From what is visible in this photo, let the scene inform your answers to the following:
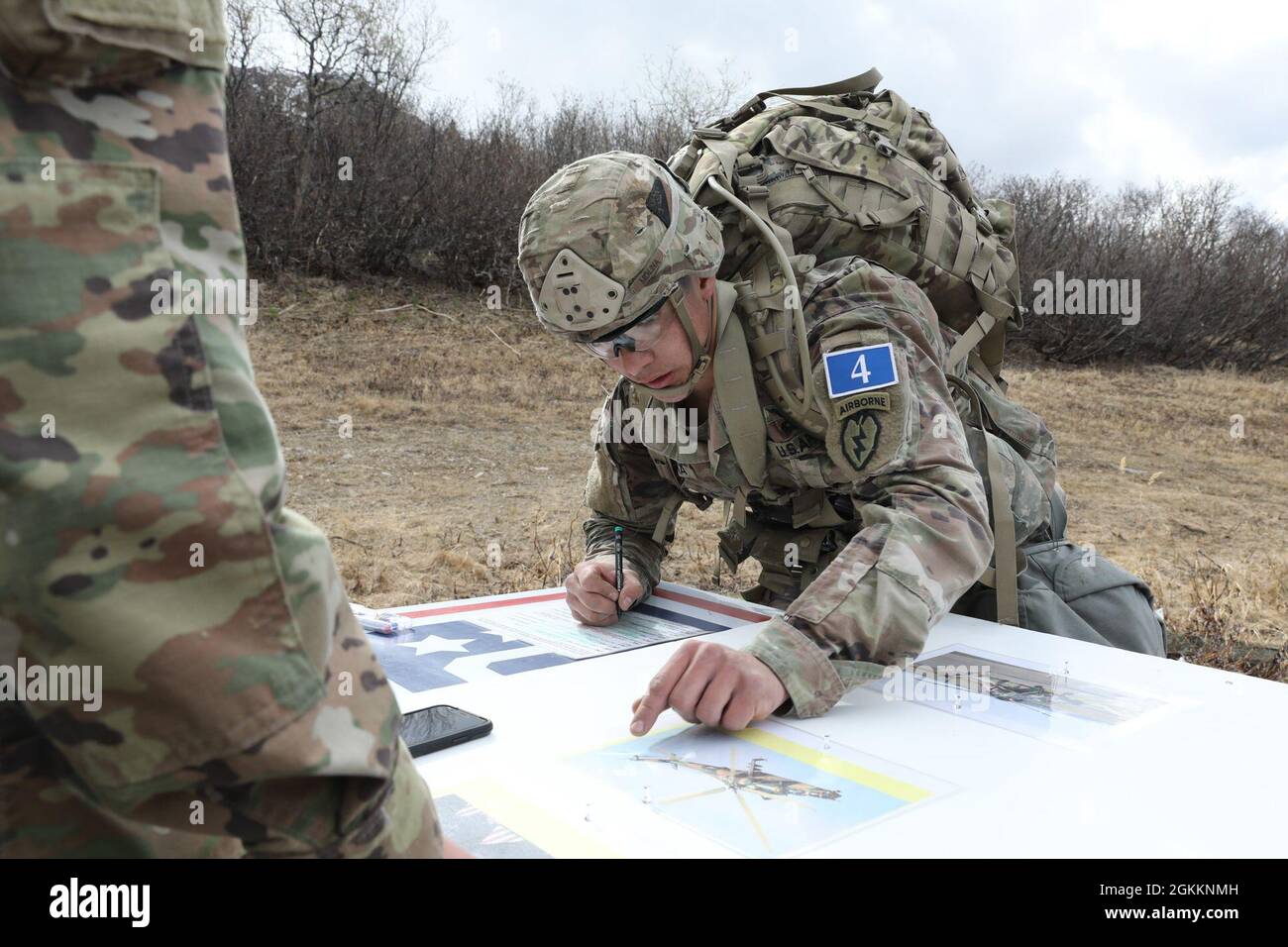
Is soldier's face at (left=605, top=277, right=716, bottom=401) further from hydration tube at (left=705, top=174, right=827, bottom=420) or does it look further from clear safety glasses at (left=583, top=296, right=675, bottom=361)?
hydration tube at (left=705, top=174, right=827, bottom=420)

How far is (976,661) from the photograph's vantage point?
1.97 metres

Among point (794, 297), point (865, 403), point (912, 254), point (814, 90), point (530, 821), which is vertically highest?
point (814, 90)

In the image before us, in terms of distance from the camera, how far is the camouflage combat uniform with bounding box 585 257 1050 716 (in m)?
1.75

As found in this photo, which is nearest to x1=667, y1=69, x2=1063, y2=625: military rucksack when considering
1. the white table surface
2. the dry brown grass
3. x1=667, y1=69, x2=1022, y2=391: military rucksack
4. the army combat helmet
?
x1=667, y1=69, x2=1022, y2=391: military rucksack

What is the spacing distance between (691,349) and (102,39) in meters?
1.67

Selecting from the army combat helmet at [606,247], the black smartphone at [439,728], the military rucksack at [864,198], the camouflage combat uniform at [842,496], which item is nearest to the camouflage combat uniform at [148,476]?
the black smartphone at [439,728]

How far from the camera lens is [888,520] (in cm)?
187

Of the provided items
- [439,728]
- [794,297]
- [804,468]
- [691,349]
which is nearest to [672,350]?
[691,349]

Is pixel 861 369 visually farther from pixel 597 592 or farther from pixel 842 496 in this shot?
pixel 597 592

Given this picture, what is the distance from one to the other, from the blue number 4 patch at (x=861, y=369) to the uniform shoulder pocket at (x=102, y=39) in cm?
148

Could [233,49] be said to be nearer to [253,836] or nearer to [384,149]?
[384,149]

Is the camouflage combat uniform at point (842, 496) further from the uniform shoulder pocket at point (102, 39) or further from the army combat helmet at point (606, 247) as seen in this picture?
the uniform shoulder pocket at point (102, 39)

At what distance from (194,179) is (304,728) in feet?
1.17

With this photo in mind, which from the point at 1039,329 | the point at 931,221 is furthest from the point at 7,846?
the point at 1039,329
